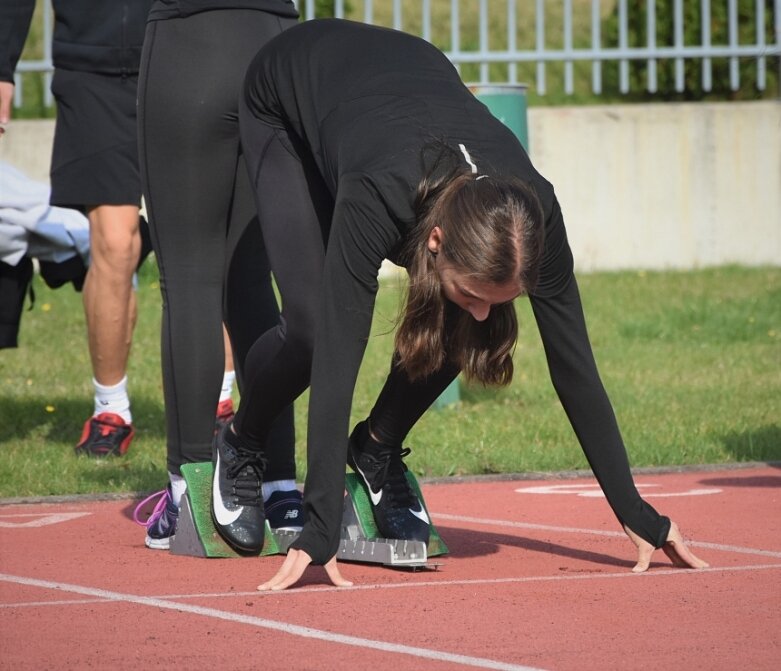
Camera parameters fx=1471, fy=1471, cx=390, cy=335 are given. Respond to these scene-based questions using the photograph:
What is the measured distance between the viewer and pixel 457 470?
21.1ft

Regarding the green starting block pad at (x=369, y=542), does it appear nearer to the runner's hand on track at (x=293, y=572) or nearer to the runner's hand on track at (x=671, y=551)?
the runner's hand on track at (x=293, y=572)

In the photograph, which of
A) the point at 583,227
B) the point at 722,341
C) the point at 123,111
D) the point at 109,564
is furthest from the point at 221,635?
the point at 583,227

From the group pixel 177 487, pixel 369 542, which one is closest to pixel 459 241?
pixel 369 542

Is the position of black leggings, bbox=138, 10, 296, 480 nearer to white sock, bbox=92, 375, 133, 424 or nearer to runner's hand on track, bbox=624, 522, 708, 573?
runner's hand on track, bbox=624, 522, 708, 573

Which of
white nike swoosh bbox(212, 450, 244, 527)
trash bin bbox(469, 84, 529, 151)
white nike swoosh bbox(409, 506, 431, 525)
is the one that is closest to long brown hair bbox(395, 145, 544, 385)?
white nike swoosh bbox(409, 506, 431, 525)

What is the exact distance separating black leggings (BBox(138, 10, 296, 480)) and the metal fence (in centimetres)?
756

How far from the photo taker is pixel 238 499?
4.72 metres

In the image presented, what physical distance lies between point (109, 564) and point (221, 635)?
1.09m

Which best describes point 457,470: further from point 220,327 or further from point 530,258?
point 530,258

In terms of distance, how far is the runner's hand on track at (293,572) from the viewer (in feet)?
13.2

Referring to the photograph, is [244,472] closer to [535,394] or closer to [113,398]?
[113,398]

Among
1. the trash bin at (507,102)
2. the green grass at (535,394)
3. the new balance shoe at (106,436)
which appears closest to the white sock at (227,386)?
the green grass at (535,394)

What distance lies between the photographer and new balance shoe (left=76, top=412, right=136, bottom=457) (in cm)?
673

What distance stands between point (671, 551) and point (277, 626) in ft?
4.39
